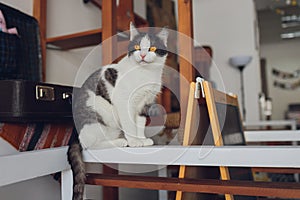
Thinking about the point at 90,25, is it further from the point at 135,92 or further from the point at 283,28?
the point at 283,28

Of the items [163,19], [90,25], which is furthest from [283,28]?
[90,25]

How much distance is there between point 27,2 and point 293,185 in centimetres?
121

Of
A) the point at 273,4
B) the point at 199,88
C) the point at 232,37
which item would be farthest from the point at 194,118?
the point at 273,4

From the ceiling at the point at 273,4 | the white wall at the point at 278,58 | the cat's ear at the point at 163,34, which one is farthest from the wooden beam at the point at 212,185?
the white wall at the point at 278,58

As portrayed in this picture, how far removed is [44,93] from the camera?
793mm

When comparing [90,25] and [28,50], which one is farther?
[90,25]

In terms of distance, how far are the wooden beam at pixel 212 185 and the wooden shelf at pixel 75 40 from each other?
2.28 feet

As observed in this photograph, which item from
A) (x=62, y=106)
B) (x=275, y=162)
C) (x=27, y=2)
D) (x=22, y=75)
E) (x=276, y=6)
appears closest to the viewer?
(x=275, y=162)

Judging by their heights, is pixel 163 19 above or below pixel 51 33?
above

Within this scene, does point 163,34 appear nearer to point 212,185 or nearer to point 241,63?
point 212,185

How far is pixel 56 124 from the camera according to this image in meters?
0.92

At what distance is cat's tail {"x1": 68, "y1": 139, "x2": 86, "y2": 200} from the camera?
68 cm

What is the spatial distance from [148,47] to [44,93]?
0.32 meters

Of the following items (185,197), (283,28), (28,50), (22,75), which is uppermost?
(283,28)
